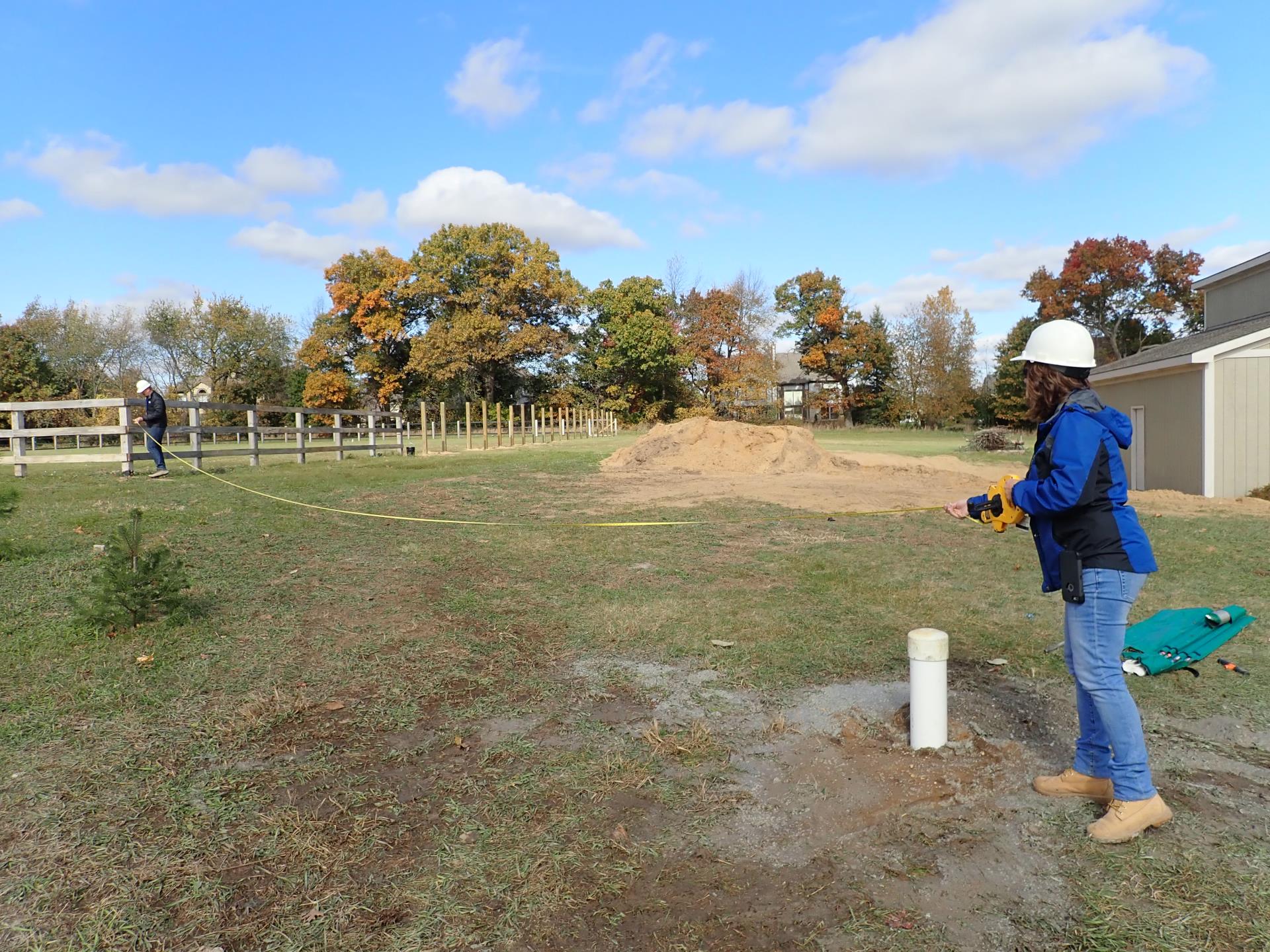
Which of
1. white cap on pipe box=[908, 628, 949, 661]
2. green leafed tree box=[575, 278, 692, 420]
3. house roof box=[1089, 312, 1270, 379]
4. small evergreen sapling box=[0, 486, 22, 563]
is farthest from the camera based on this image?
green leafed tree box=[575, 278, 692, 420]

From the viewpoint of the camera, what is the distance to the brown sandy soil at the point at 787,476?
1391 cm

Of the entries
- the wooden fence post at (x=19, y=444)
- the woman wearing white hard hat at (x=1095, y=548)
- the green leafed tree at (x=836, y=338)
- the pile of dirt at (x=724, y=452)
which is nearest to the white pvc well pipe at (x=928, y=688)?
the woman wearing white hard hat at (x=1095, y=548)

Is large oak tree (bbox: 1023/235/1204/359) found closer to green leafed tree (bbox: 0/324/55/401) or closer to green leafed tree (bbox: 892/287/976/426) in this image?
green leafed tree (bbox: 892/287/976/426)

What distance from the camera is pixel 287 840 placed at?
9.61 feet

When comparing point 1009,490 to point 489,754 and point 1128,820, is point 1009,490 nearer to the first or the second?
point 1128,820

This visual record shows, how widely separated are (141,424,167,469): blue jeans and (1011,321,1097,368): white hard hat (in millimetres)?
14404

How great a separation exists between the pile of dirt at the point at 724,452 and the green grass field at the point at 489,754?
1180 centimetres

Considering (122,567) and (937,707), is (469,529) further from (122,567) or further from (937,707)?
(937,707)

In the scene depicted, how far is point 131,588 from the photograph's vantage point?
518 centimetres

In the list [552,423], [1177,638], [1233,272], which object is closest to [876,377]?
[552,423]

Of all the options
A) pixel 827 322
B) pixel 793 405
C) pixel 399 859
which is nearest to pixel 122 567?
pixel 399 859

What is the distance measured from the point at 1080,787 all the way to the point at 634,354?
1903 inches

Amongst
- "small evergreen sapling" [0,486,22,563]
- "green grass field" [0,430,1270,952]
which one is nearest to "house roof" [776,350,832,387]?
"small evergreen sapling" [0,486,22,563]

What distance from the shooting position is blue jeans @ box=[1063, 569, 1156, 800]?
3.00 m
